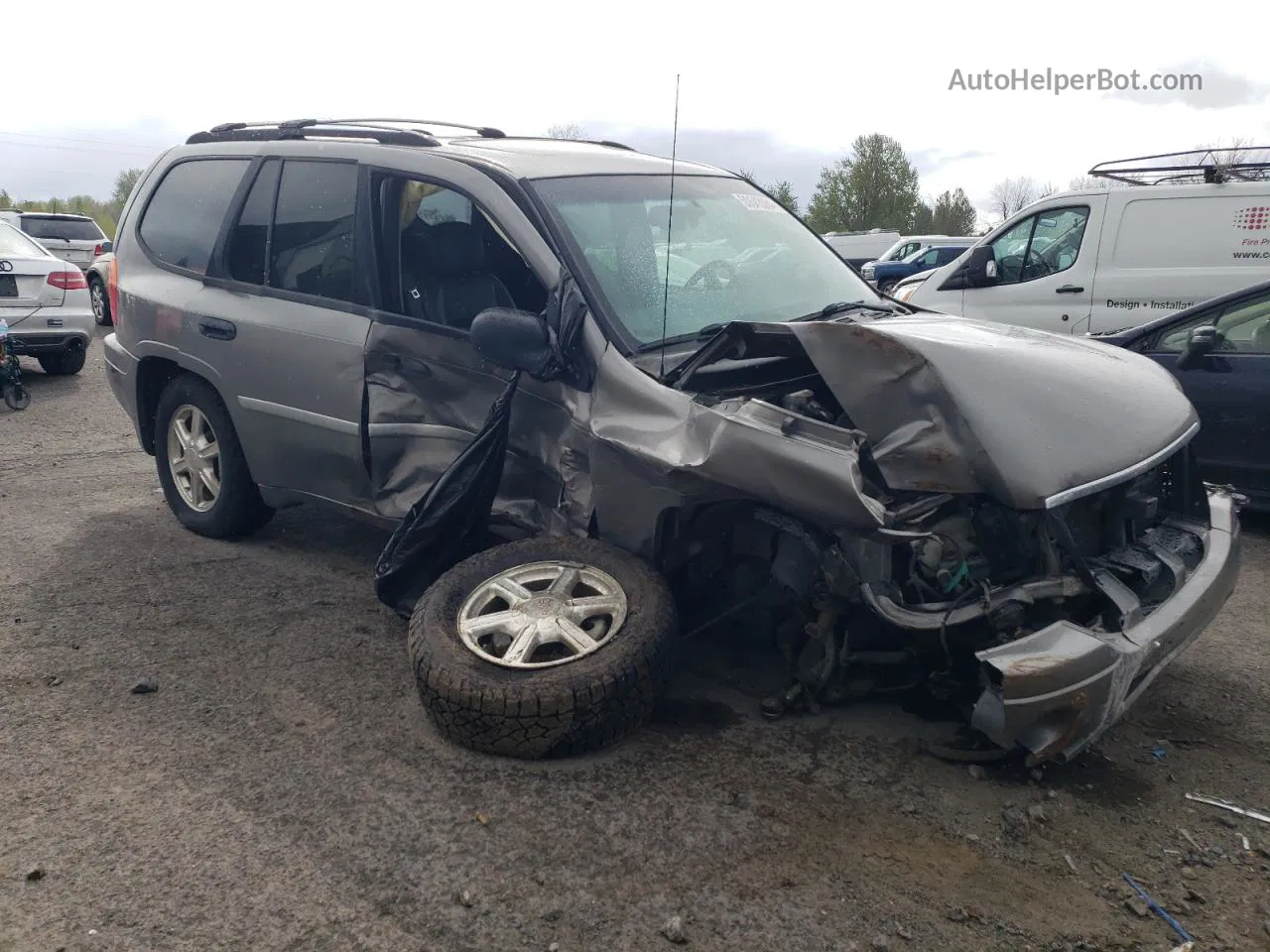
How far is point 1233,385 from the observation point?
18.6ft

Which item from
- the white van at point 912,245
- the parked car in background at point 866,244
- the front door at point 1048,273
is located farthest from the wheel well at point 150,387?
the parked car in background at point 866,244

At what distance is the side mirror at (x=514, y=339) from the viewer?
3.63 meters

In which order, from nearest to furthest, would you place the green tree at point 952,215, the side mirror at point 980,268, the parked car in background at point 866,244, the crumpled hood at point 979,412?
the crumpled hood at point 979,412
the side mirror at point 980,268
the parked car in background at point 866,244
the green tree at point 952,215

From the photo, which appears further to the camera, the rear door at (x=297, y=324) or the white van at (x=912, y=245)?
the white van at (x=912, y=245)

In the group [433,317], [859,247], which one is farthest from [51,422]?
[859,247]

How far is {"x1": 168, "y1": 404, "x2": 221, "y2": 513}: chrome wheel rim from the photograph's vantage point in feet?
17.2

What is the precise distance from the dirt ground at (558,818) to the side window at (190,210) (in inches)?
72.1

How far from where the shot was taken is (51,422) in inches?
345

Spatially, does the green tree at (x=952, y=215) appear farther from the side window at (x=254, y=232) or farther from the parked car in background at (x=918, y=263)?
the side window at (x=254, y=232)

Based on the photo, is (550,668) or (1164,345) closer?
(550,668)

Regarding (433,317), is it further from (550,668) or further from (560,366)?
(550,668)

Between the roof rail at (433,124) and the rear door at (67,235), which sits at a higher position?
the roof rail at (433,124)

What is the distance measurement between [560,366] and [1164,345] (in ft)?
13.0

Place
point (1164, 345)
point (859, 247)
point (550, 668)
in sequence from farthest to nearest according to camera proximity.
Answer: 1. point (859, 247)
2. point (1164, 345)
3. point (550, 668)
